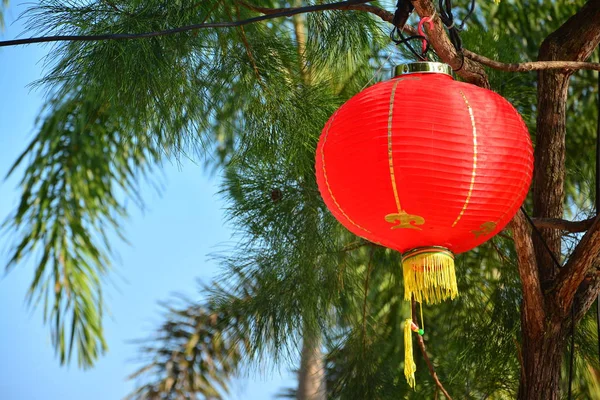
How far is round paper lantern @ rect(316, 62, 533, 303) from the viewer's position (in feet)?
3.04

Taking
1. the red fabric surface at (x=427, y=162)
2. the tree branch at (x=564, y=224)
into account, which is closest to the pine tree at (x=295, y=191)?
the tree branch at (x=564, y=224)

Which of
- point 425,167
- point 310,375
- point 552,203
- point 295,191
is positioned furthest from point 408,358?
point 310,375

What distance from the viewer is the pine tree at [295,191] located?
4.62 ft

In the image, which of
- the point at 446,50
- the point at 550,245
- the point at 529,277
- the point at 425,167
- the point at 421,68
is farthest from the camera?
the point at 550,245

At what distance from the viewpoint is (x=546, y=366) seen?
1.40 meters

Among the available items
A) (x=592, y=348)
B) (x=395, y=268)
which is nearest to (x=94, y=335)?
(x=395, y=268)

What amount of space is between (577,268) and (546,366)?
0.18m

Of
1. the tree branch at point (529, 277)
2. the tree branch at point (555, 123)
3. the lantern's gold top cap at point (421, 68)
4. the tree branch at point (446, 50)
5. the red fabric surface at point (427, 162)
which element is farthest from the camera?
the tree branch at point (555, 123)

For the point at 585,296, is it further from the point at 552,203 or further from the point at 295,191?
the point at 295,191

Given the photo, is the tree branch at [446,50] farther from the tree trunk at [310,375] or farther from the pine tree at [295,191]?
the tree trunk at [310,375]

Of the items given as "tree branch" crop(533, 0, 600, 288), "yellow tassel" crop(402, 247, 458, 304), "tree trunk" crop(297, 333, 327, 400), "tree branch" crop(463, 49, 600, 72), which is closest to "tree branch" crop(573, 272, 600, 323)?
"tree branch" crop(533, 0, 600, 288)

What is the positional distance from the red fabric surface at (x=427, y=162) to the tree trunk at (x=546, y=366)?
1.49 feet

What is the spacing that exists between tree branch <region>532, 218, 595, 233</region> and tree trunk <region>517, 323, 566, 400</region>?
15 cm

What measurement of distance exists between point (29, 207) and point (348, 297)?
2.50 ft
